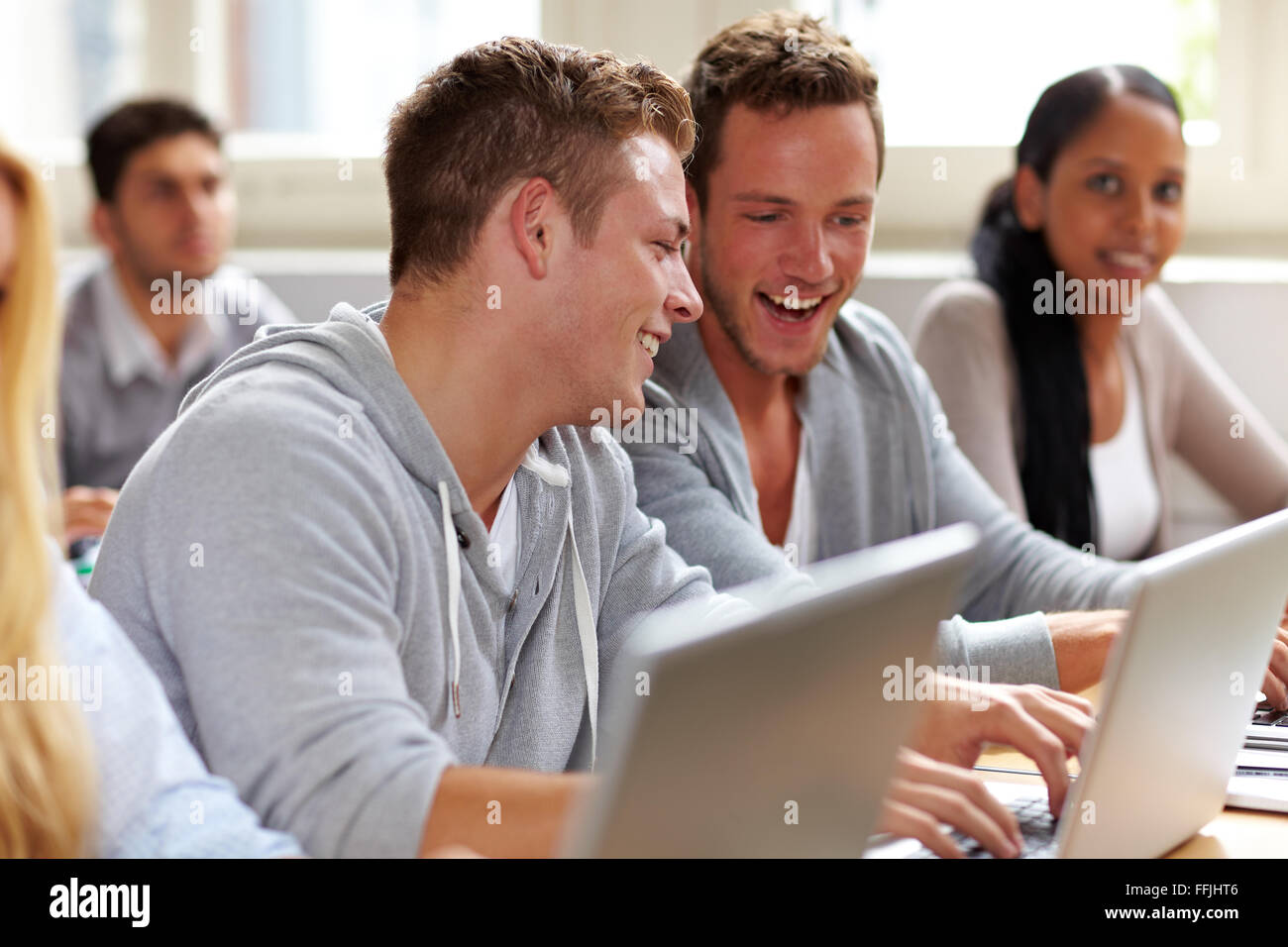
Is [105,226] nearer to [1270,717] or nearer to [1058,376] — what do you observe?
[1058,376]

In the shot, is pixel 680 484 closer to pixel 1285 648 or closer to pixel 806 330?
pixel 806 330

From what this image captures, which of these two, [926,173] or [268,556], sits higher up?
[926,173]

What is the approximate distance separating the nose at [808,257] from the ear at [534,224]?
0.56m

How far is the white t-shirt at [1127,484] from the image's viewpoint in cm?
226

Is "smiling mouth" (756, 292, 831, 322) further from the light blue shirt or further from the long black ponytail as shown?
the light blue shirt

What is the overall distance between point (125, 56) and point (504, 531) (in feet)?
9.11

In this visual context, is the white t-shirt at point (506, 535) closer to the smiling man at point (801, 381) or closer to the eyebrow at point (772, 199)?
the smiling man at point (801, 381)

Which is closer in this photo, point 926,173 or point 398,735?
point 398,735

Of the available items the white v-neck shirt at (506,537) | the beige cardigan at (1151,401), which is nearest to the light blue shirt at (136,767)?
the white v-neck shirt at (506,537)

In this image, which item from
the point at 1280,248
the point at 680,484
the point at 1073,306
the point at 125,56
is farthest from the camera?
the point at 125,56

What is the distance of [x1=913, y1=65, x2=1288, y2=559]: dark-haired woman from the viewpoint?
220 centimetres

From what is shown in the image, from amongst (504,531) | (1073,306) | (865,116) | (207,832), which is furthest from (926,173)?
(207,832)
